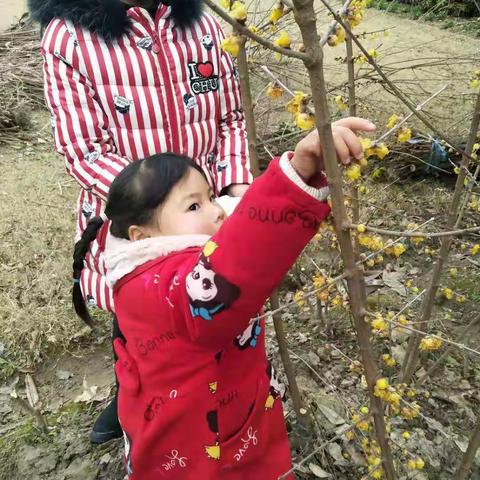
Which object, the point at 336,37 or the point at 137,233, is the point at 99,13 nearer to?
the point at 137,233

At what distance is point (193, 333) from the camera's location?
1.11 meters

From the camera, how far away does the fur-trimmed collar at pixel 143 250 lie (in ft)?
4.01

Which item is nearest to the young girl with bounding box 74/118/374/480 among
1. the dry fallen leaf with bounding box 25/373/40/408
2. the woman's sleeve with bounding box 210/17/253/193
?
the woman's sleeve with bounding box 210/17/253/193

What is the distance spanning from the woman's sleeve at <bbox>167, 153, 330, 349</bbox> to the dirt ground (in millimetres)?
617

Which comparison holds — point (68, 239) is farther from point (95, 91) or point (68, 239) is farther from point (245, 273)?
point (245, 273)

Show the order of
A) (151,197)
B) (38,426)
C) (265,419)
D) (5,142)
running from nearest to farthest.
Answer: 1. (151,197)
2. (265,419)
3. (38,426)
4. (5,142)

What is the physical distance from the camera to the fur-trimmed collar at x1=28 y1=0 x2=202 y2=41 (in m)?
1.56

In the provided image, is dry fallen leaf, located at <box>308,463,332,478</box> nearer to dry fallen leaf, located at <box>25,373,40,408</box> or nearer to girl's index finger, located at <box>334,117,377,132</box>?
dry fallen leaf, located at <box>25,373,40,408</box>

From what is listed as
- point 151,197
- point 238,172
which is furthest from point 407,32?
point 151,197

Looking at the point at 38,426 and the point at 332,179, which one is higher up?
the point at 332,179

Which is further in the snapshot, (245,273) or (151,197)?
(151,197)

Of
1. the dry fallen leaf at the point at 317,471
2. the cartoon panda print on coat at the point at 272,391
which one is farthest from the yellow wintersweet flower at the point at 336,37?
the dry fallen leaf at the point at 317,471

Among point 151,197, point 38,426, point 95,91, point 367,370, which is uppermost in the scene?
point 95,91

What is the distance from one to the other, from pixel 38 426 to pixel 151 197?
153cm
